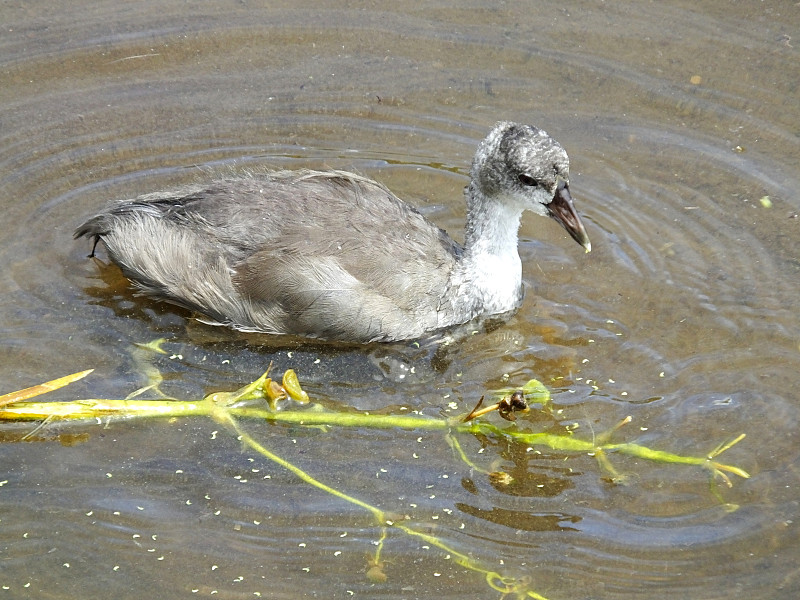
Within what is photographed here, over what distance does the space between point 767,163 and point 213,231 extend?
324cm

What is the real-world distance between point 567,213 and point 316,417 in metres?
1.66

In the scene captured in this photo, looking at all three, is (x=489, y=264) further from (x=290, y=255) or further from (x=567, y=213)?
(x=290, y=255)

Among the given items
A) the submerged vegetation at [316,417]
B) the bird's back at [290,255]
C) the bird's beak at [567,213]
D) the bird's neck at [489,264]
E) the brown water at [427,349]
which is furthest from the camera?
the bird's neck at [489,264]

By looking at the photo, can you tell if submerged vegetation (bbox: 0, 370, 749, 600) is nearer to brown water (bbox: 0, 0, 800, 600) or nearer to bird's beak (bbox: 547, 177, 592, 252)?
brown water (bbox: 0, 0, 800, 600)

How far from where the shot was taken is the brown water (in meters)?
4.04

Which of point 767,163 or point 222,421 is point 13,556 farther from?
point 767,163

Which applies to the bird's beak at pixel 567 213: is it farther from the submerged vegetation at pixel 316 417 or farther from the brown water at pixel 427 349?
the submerged vegetation at pixel 316 417

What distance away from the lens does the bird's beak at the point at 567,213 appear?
206 inches

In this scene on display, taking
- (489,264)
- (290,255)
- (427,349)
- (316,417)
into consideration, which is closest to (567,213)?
(489,264)

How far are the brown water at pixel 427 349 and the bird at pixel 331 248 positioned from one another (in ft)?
0.57

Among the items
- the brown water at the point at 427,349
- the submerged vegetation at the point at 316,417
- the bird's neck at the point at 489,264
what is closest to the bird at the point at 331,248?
the bird's neck at the point at 489,264

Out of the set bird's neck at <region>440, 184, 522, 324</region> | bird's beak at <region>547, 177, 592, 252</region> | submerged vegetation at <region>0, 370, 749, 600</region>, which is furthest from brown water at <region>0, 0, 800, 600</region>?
bird's beak at <region>547, 177, 592, 252</region>

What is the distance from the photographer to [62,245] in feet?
18.4

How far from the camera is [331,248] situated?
5.04 m
